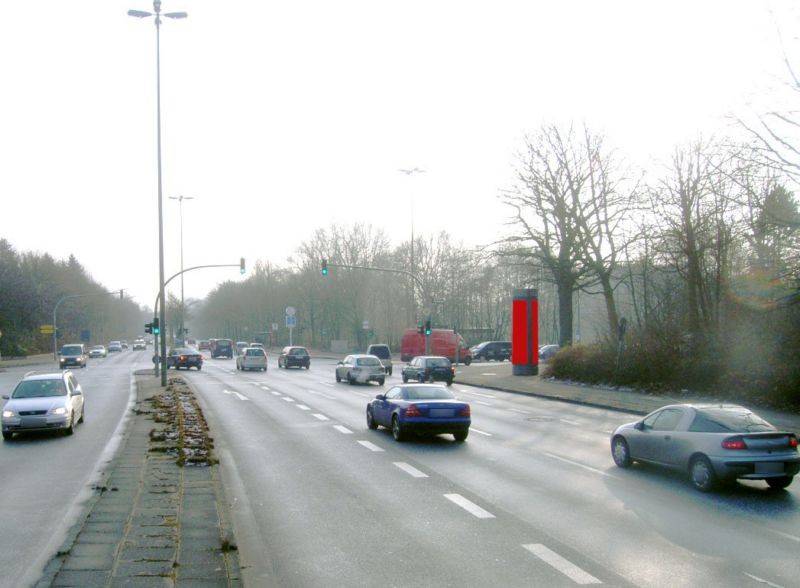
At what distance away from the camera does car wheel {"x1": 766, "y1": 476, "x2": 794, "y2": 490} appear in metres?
11.6

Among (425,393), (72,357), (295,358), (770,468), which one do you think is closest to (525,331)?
(295,358)

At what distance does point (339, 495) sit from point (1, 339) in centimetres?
7778

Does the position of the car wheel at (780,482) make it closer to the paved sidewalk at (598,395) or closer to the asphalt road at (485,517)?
the asphalt road at (485,517)

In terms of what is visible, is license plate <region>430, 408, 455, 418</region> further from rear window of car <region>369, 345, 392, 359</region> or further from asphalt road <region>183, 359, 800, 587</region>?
rear window of car <region>369, 345, 392, 359</region>

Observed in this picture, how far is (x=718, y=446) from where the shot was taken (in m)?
11.6

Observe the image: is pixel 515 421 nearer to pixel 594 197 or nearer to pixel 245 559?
pixel 245 559

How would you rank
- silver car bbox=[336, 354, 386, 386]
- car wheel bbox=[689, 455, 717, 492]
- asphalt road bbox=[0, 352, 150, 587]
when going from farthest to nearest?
silver car bbox=[336, 354, 386, 386], car wheel bbox=[689, 455, 717, 492], asphalt road bbox=[0, 352, 150, 587]

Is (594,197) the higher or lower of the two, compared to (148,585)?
higher

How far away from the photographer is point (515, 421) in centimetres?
2184

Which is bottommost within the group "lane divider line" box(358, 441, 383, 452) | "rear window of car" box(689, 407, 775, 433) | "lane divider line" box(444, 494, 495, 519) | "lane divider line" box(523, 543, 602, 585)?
"lane divider line" box(358, 441, 383, 452)

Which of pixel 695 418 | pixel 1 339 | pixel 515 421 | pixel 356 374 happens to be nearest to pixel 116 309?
pixel 1 339

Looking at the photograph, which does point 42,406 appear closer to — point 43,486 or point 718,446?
point 43,486

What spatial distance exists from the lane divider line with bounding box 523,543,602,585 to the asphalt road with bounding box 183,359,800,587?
1.1 inches

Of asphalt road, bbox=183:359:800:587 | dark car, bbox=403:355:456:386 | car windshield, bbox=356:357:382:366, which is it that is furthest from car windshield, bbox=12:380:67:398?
dark car, bbox=403:355:456:386
